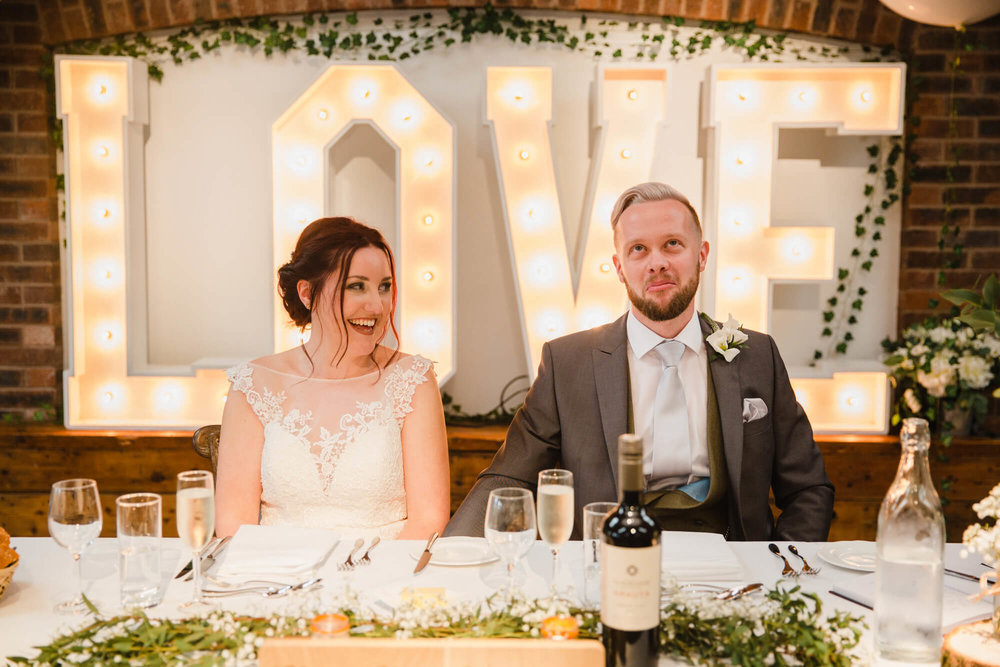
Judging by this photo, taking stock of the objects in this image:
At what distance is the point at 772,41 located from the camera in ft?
11.5

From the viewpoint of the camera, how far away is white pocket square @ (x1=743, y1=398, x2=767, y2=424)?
2.22 metres

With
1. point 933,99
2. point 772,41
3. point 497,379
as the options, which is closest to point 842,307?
point 933,99

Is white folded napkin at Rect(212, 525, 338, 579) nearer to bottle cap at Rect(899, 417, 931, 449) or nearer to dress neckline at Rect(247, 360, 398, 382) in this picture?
dress neckline at Rect(247, 360, 398, 382)

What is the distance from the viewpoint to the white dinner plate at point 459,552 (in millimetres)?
1574

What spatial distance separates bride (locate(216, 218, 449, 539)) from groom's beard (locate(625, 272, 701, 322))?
0.61m

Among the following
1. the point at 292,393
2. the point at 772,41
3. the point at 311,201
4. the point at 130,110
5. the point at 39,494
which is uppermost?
the point at 772,41

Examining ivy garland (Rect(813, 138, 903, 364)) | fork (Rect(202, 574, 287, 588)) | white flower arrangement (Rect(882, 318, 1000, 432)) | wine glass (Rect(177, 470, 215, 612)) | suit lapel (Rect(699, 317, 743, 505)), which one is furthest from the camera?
ivy garland (Rect(813, 138, 903, 364))

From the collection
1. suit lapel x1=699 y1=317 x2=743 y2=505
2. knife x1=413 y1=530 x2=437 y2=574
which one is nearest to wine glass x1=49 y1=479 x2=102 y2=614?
knife x1=413 y1=530 x2=437 y2=574

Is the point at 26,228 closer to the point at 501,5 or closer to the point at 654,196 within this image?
the point at 501,5

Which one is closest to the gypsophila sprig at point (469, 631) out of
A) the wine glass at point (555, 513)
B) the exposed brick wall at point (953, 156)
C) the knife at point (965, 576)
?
the wine glass at point (555, 513)

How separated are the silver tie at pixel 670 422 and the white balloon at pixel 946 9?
159 centimetres

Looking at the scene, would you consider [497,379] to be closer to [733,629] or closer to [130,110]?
[130,110]

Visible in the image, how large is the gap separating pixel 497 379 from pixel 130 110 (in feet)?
6.05

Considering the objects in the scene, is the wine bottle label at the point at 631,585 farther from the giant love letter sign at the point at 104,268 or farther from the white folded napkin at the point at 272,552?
the giant love letter sign at the point at 104,268
